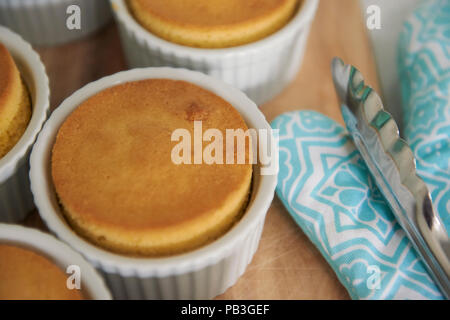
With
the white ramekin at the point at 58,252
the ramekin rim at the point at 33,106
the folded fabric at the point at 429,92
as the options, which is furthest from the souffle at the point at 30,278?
the folded fabric at the point at 429,92

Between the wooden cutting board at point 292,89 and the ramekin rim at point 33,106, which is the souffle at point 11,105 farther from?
the wooden cutting board at point 292,89

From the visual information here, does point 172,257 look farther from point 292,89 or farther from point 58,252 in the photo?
point 292,89

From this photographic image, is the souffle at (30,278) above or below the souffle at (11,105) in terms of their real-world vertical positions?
below

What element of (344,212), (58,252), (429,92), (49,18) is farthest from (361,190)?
(49,18)

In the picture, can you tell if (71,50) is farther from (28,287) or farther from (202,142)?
(28,287)

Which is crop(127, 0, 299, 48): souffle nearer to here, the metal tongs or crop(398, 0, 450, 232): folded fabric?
the metal tongs

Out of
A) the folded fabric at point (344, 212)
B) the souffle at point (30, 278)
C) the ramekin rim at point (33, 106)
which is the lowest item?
the folded fabric at point (344, 212)
